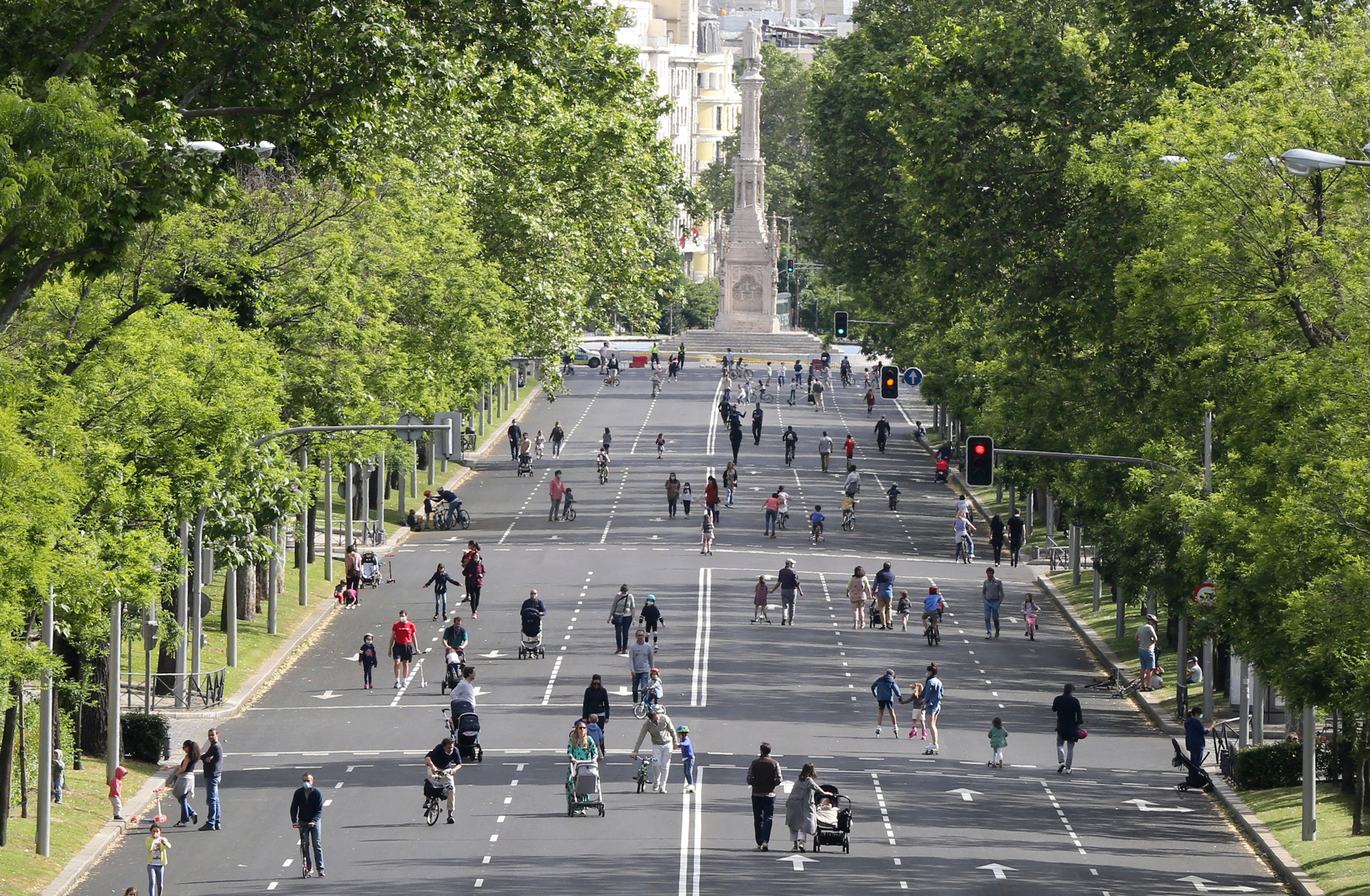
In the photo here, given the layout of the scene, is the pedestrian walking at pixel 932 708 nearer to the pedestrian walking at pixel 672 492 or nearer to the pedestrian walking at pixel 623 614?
the pedestrian walking at pixel 623 614

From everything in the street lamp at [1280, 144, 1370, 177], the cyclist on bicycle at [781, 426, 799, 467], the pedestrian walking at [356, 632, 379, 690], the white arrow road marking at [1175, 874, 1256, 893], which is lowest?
the white arrow road marking at [1175, 874, 1256, 893]

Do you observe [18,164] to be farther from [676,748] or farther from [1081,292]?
[1081,292]

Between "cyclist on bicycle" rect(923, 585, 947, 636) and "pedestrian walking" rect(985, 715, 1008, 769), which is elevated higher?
"cyclist on bicycle" rect(923, 585, 947, 636)

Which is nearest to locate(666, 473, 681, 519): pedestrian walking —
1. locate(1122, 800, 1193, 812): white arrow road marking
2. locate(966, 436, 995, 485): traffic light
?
locate(966, 436, 995, 485): traffic light

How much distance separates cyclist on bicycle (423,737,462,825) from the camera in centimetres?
3064

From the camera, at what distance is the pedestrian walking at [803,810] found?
2978 centimetres

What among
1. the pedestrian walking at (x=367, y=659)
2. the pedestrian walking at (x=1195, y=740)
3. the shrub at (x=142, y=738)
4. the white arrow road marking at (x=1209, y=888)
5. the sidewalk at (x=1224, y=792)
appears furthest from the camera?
the pedestrian walking at (x=367, y=659)

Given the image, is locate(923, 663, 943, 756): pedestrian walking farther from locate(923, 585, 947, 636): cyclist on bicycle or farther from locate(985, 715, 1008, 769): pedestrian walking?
locate(923, 585, 947, 636): cyclist on bicycle

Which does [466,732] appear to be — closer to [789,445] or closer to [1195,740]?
[1195,740]

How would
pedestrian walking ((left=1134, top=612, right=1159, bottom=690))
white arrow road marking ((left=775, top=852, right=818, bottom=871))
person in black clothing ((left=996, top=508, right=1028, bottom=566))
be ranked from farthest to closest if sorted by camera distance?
1. person in black clothing ((left=996, top=508, right=1028, bottom=566))
2. pedestrian walking ((left=1134, top=612, right=1159, bottom=690))
3. white arrow road marking ((left=775, top=852, right=818, bottom=871))

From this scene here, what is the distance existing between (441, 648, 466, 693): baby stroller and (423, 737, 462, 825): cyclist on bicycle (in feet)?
32.6

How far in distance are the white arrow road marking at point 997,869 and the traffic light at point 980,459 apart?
16032 mm

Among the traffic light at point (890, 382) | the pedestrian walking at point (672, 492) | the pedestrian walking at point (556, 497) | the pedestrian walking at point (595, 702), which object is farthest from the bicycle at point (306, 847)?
the traffic light at point (890, 382)

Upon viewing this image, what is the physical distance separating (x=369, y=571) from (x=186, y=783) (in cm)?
2293
